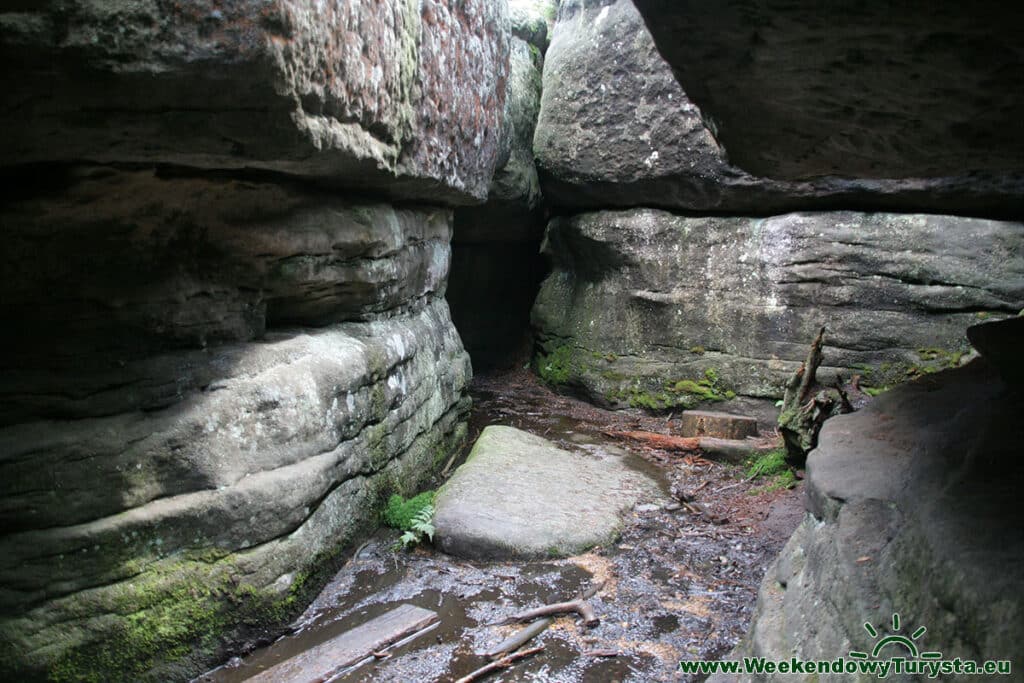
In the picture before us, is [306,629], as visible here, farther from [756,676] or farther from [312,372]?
[756,676]

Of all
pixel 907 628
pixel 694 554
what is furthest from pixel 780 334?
pixel 907 628

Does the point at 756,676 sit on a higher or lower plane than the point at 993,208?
lower

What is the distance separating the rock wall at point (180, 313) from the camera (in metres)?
2.15

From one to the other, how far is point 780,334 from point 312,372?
466 cm

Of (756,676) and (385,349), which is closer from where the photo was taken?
(756,676)

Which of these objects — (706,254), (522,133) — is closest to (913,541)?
(706,254)

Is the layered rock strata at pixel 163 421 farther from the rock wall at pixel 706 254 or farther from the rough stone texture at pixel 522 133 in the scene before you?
the rough stone texture at pixel 522 133

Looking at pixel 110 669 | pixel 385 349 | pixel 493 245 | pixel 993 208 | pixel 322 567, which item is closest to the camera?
pixel 110 669

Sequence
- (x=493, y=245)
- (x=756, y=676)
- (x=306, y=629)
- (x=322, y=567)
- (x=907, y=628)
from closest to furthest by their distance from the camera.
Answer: (x=907, y=628)
(x=756, y=676)
(x=306, y=629)
(x=322, y=567)
(x=493, y=245)

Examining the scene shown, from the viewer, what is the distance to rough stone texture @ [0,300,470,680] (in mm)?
2684

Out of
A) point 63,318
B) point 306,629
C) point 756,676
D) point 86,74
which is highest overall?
point 86,74

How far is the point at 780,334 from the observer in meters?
6.72

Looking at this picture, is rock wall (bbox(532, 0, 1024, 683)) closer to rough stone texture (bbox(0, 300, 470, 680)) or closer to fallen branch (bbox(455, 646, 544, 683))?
fallen branch (bbox(455, 646, 544, 683))

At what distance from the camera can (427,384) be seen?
17.7 ft
